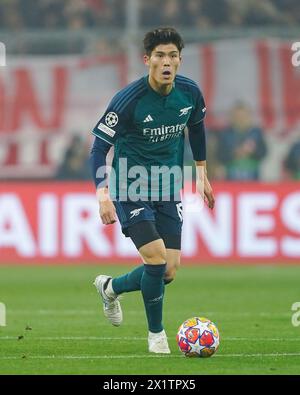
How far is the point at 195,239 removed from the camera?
18.4 meters

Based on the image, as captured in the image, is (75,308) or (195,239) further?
(195,239)

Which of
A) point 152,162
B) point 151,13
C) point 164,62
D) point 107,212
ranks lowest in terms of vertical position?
point 107,212

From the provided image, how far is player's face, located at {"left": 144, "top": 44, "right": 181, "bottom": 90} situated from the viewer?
9.09 meters

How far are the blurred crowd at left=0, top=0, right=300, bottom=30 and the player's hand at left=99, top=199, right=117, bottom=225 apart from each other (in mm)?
12115

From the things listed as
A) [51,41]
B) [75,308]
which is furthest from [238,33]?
[75,308]

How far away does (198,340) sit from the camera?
8859mm

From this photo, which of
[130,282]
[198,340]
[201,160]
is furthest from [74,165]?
[198,340]

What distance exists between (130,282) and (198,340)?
110 cm

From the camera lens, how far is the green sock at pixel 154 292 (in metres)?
9.20

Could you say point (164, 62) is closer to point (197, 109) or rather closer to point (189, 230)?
point (197, 109)

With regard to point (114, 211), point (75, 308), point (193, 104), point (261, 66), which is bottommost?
point (75, 308)

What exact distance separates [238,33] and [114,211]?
11.2 metres

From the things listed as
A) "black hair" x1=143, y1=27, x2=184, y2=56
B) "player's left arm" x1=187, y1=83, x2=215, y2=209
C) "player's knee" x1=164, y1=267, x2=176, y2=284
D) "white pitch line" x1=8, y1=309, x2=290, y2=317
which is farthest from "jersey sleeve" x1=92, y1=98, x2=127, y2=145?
"white pitch line" x1=8, y1=309, x2=290, y2=317

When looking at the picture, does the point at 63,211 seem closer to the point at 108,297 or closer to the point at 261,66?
the point at 261,66
